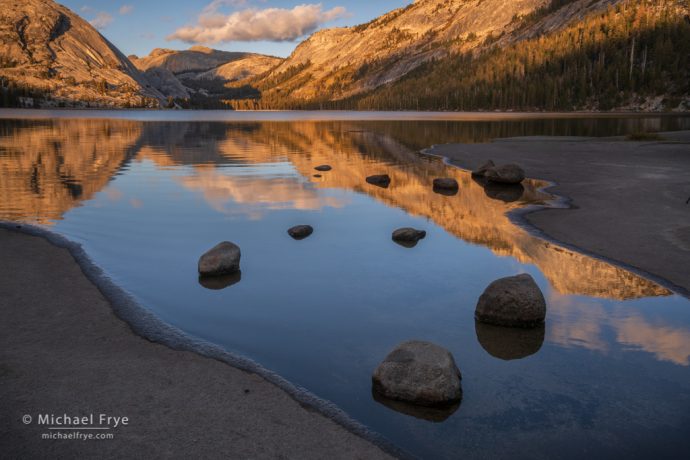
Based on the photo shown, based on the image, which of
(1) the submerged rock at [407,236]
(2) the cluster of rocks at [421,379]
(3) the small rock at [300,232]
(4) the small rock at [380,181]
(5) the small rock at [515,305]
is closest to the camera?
(2) the cluster of rocks at [421,379]

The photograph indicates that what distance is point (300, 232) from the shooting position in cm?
1856

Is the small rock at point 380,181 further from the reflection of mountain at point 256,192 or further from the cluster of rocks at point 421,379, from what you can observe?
the cluster of rocks at point 421,379

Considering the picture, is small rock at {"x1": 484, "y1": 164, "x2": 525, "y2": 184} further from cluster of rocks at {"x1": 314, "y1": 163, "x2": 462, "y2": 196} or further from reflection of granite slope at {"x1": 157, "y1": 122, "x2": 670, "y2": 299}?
cluster of rocks at {"x1": 314, "y1": 163, "x2": 462, "y2": 196}

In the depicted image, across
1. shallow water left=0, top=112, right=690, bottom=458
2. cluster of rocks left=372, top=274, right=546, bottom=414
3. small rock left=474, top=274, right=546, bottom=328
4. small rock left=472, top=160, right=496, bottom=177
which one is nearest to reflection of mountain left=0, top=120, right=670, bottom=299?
shallow water left=0, top=112, right=690, bottom=458

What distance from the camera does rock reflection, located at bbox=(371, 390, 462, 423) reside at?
757cm

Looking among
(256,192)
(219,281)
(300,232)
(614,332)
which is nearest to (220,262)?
(219,281)

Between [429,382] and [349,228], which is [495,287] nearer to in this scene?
[429,382]

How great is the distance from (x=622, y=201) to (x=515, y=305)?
14.8 m

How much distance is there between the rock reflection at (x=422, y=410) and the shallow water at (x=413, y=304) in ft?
0.14

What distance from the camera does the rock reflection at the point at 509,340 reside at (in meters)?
9.70

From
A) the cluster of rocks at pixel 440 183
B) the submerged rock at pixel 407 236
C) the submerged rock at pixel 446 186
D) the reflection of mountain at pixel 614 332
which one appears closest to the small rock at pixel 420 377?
the reflection of mountain at pixel 614 332

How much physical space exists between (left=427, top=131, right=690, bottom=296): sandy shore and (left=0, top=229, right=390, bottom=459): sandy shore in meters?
10.5

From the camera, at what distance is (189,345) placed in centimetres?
955

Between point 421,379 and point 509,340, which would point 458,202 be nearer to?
point 509,340
